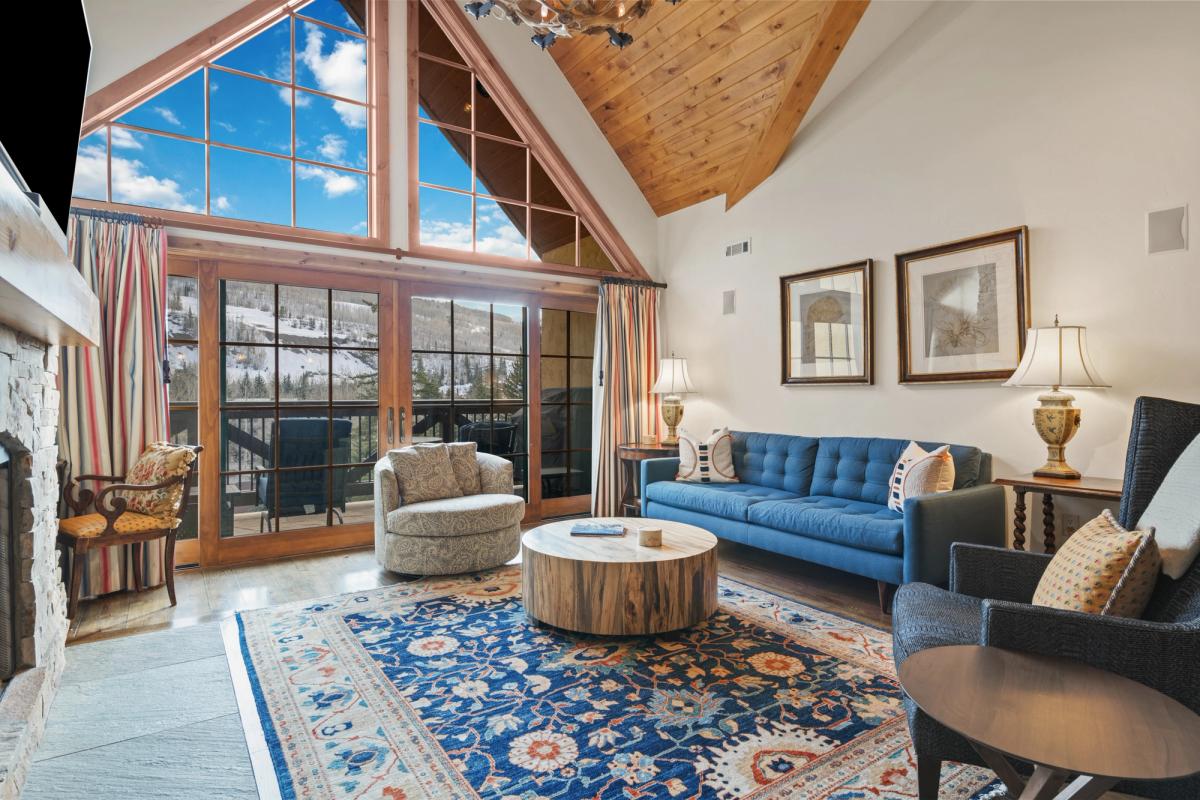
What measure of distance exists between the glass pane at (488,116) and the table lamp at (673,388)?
7.61ft

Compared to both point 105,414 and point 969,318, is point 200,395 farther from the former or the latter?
point 969,318

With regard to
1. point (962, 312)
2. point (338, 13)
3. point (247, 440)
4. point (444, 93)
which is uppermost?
point (338, 13)

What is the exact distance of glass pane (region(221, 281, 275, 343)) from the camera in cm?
404

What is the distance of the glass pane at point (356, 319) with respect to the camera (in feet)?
14.4

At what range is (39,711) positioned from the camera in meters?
1.92

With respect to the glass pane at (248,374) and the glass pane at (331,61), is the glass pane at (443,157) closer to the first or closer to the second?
the glass pane at (331,61)

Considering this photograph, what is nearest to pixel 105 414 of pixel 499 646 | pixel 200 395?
pixel 200 395

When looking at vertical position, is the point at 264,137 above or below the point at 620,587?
above

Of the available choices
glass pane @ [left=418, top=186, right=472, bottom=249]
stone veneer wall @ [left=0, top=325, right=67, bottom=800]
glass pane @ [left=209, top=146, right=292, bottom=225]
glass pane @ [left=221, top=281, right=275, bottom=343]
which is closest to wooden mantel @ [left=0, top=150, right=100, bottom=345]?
stone veneer wall @ [left=0, top=325, right=67, bottom=800]

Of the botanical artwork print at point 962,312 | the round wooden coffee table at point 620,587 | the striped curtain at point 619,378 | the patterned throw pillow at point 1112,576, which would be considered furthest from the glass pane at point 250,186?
the patterned throw pillow at point 1112,576

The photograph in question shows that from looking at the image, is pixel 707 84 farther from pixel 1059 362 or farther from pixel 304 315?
pixel 304 315

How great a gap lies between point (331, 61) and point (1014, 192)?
439cm

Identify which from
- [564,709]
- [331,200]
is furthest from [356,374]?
[564,709]

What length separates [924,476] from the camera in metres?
3.22
